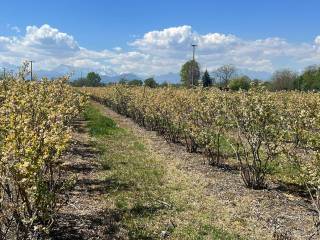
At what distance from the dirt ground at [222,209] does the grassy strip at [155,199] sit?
0.27 meters

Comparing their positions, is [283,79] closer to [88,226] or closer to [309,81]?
[309,81]

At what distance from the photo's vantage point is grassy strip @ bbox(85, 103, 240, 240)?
930cm

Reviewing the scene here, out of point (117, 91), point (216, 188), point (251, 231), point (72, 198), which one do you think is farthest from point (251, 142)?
point (117, 91)

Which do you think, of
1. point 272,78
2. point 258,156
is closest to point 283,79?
point 272,78

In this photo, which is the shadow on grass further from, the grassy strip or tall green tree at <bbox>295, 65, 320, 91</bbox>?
tall green tree at <bbox>295, 65, 320, 91</bbox>

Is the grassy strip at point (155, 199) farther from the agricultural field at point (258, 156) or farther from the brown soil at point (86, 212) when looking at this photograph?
the agricultural field at point (258, 156)

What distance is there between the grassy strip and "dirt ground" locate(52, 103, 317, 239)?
0.88 ft

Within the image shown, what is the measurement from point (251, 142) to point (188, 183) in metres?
2.09

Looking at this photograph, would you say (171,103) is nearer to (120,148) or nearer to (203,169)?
(120,148)

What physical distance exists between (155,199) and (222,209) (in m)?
1.66

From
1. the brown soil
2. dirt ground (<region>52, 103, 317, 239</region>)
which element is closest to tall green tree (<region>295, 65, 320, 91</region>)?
dirt ground (<region>52, 103, 317, 239</region>)

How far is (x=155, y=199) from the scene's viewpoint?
1144 cm

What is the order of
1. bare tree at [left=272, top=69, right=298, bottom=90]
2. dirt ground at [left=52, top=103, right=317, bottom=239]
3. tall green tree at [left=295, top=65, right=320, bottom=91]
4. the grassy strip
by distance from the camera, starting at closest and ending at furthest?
dirt ground at [left=52, top=103, right=317, bottom=239] → the grassy strip → tall green tree at [left=295, top=65, right=320, bottom=91] → bare tree at [left=272, top=69, right=298, bottom=90]

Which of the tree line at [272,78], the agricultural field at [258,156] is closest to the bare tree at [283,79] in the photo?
the tree line at [272,78]
